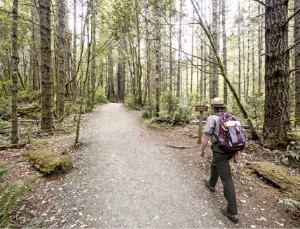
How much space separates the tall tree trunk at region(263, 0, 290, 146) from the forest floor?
83 cm

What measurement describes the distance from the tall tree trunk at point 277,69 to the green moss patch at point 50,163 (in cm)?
570

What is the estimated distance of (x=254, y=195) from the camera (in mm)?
3725

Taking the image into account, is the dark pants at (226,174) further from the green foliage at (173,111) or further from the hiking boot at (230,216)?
the green foliage at (173,111)

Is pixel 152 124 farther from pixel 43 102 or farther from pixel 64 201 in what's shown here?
pixel 64 201

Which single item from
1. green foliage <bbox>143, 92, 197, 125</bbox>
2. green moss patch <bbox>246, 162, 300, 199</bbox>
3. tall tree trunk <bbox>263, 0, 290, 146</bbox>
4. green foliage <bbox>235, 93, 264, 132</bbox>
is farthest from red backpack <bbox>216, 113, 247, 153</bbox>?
green foliage <bbox>143, 92, 197, 125</bbox>

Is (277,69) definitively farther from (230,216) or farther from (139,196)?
(139,196)

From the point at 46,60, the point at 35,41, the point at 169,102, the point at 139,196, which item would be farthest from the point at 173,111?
the point at 35,41

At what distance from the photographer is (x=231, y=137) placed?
10.2 ft

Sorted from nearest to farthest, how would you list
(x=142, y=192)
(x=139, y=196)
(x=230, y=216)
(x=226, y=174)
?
(x=230, y=216), (x=226, y=174), (x=139, y=196), (x=142, y=192)

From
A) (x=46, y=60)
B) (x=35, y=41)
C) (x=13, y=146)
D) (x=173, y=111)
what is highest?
(x=35, y=41)

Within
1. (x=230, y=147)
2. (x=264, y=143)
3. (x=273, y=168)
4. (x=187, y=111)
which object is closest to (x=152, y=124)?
(x=187, y=111)

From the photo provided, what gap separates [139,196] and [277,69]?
4880 mm

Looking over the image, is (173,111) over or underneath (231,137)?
over

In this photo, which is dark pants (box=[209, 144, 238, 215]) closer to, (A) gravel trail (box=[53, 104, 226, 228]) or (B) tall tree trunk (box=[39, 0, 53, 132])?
(A) gravel trail (box=[53, 104, 226, 228])
